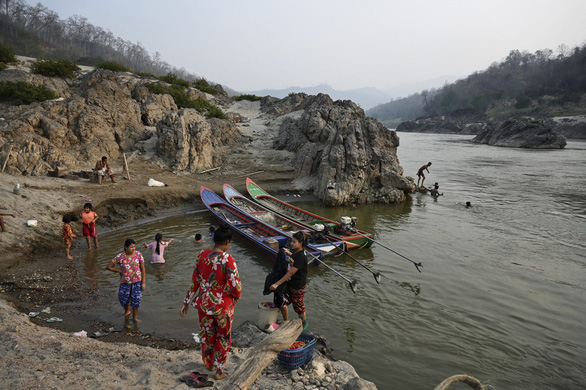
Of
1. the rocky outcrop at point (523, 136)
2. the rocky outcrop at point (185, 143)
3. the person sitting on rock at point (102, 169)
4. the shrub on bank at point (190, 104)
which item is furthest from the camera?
the rocky outcrop at point (523, 136)

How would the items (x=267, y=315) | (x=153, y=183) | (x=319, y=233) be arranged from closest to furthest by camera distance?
(x=267, y=315) < (x=319, y=233) < (x=153, y=183)

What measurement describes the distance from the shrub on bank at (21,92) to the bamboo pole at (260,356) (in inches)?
900

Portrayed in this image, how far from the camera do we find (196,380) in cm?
393

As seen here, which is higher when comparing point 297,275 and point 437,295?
point 297,275

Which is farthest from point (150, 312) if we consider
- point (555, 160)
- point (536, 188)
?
point (555, 160)

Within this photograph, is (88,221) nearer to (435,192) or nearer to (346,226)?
Result: (346,226)

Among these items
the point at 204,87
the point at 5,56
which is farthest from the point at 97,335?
the point at 204,87

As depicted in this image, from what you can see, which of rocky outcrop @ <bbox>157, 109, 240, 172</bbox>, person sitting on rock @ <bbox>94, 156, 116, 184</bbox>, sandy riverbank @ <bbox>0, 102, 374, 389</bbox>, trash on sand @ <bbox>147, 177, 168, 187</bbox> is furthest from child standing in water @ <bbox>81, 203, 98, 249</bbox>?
rocky outcrop @ <bbox>157, 109, 240, 172</bbox>

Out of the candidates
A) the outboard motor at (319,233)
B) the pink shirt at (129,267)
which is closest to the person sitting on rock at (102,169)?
the pink shirt at (129,267)

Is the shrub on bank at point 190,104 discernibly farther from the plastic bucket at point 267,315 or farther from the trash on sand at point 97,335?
the plastic bucket at point 267,315

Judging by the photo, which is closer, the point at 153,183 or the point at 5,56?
the point at 153,183

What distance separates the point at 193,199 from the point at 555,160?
4295 centimetres

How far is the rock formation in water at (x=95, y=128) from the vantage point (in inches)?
600

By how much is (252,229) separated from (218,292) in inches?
351
